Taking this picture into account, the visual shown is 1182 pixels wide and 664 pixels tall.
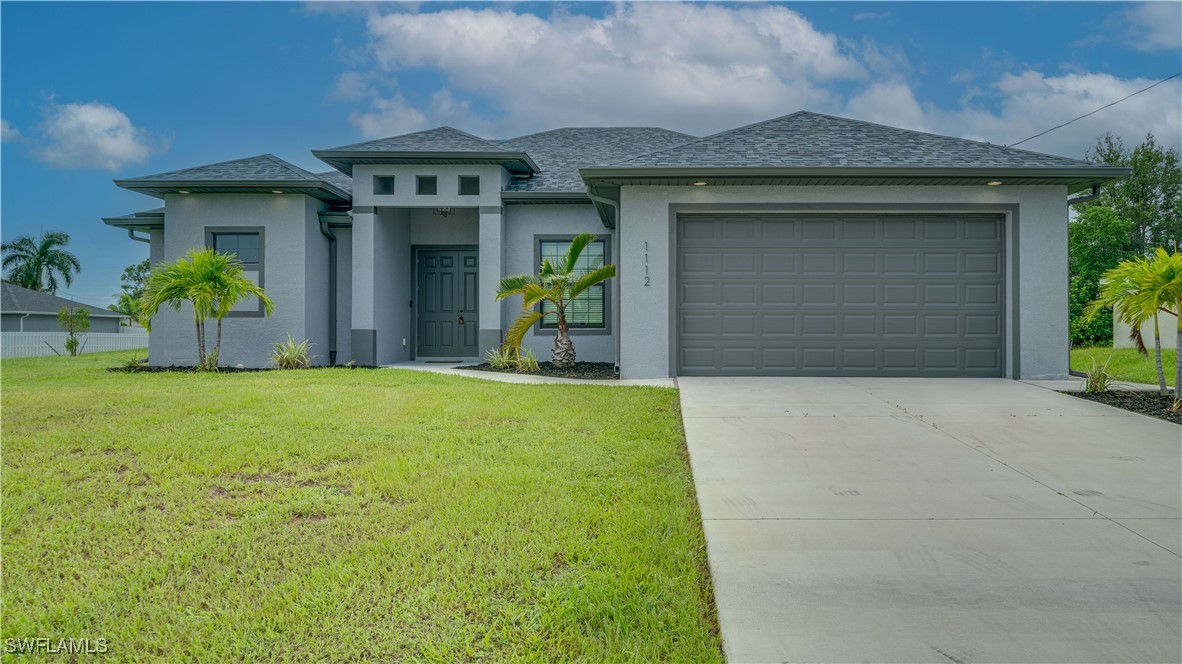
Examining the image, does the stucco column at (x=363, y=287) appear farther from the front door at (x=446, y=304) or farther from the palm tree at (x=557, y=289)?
the palm tree at (x=557, y=289)

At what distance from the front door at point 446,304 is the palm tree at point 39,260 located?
33889 mm

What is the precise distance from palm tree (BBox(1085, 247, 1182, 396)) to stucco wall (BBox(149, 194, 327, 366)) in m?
12.5

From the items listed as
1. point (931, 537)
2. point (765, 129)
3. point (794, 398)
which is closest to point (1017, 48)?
point (765, 129)

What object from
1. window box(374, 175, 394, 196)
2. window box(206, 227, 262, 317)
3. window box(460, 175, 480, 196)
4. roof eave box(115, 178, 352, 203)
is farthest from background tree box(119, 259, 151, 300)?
window box(460, 175, 480, 196)

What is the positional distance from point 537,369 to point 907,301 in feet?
19.8

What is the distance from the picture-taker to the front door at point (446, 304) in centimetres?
1375

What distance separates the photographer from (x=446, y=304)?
45.4 ft

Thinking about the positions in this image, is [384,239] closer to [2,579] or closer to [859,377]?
[859,377]

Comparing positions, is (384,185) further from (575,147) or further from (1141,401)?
(1141,401)

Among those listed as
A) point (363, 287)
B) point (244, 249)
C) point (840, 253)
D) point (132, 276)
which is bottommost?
point (363, 287)

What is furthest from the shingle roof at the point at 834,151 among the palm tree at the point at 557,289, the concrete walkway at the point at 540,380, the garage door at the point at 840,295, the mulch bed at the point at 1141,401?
the mulch bed at the point at 1141,401

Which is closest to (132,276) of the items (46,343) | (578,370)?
(46,343)

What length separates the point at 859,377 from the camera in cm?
925

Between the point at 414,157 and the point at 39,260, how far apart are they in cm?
3575
